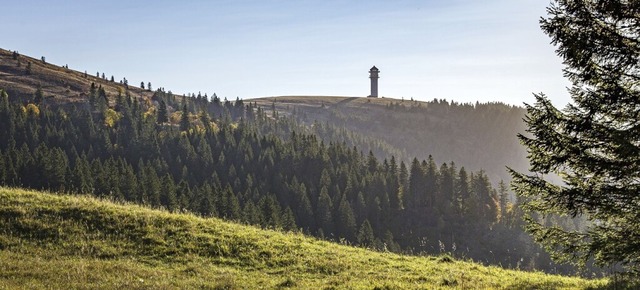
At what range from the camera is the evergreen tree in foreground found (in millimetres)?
10445

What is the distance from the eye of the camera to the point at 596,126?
10.9 metres

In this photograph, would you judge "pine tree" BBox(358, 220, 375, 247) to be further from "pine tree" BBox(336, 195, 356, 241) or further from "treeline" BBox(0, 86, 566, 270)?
"treeline" BBox(0, 86, 566, 270)

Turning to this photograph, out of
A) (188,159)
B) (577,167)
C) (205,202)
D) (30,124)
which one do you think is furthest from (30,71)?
(577,167)

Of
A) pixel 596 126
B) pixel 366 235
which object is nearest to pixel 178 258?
pixel 596 126

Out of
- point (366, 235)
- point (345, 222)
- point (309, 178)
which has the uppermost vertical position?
point (309, 178)

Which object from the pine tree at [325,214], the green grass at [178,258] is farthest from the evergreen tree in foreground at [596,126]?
the pine tree at [325,214]

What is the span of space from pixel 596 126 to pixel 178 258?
1284 centimetres

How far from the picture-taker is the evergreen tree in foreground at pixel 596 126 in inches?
411

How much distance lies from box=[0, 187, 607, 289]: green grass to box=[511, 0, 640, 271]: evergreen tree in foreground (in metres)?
2.82

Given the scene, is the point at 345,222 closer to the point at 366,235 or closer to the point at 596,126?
the point at 366,235

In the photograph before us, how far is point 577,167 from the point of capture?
11617 mm

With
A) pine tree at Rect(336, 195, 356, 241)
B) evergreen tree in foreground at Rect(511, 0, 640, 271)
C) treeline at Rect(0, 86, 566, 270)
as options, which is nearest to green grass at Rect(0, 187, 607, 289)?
evergreen tree in foreground at Rect(511, 0, 640, 271)

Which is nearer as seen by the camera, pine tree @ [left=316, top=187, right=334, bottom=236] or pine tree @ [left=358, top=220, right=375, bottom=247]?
pine tree @ [left=358, top=220, right=375, bottom=247]

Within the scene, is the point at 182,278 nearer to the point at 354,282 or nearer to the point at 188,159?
the point at 354,282
